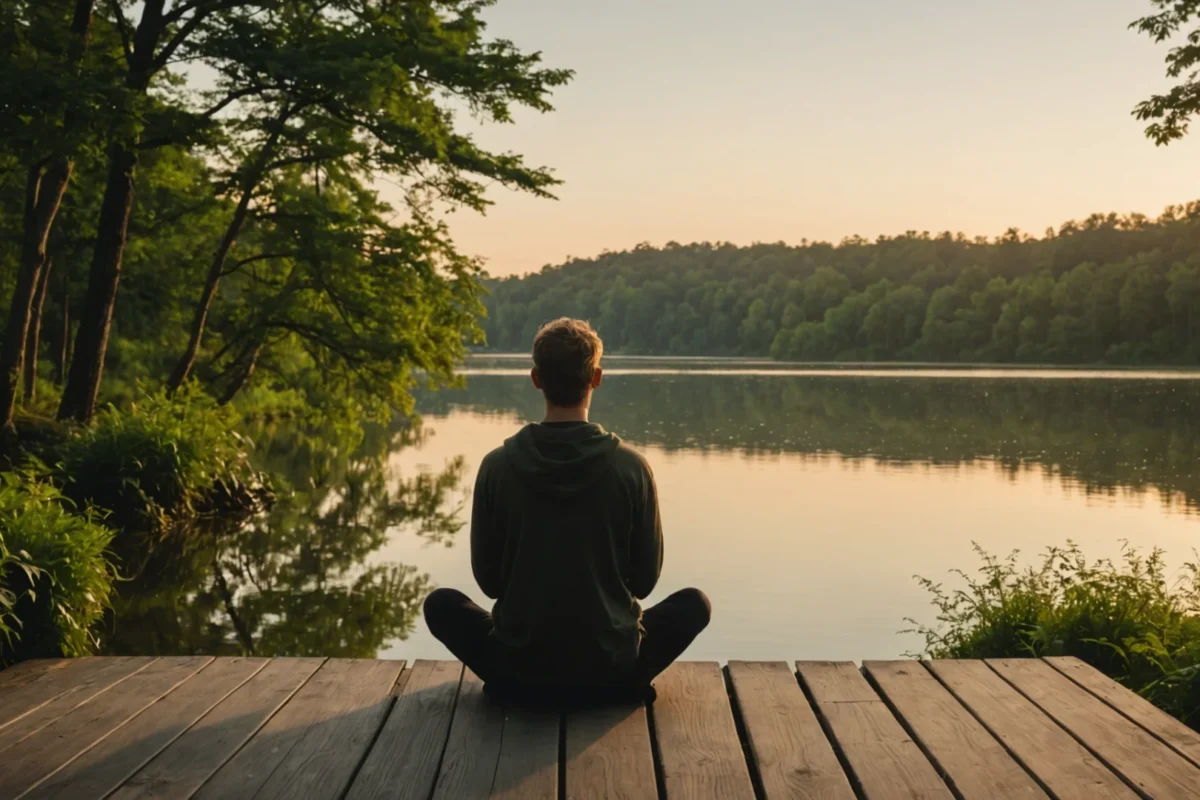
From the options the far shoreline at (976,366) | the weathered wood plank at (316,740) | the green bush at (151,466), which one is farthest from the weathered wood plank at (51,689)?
the far shoreline at (976,366)

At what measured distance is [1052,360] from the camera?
291ft

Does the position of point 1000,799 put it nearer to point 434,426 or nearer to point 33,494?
point 33,494

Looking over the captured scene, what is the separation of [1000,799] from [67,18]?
48.8ft

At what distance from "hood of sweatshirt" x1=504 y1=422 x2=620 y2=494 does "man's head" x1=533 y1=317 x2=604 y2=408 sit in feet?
0.30

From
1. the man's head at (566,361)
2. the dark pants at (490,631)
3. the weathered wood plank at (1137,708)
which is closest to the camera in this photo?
the man's head at (566,361)

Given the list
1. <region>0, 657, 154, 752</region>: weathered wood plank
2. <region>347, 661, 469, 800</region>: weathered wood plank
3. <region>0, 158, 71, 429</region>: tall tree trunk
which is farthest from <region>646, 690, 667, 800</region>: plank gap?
<region>0, 158, 71, 429</region>: tall tree trunk

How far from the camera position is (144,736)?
3680mm

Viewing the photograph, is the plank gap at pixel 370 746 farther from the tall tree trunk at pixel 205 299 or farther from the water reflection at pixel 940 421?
the water reflection at pixel 940 421

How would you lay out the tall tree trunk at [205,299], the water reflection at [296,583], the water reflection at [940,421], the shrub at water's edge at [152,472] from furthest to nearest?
1. the water reflection at [940,421]
2. the tall tree trunk at [205,299]
3. the shrub at water's edge at [152,472]
4. the water reflection at [296,583]

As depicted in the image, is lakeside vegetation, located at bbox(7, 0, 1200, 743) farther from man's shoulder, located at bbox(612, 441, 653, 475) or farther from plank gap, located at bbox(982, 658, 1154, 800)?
man's shoulder, located at bbox(612, 441, 653, 475)

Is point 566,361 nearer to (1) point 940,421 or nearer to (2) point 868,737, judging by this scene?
(2) point 868,737

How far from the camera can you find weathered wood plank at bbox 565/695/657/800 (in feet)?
10.5

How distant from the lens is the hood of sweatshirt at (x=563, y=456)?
369 centimetres

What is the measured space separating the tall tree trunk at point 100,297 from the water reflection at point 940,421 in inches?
505
